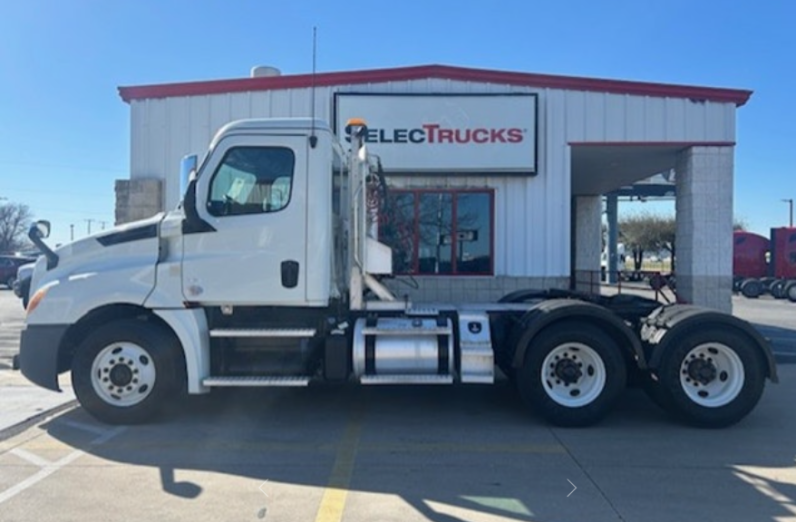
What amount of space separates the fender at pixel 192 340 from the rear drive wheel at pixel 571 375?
343cm

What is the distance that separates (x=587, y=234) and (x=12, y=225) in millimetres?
99109

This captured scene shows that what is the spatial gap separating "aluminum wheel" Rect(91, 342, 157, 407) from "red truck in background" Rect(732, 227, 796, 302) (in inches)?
1080

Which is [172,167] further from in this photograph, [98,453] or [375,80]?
[98,453]

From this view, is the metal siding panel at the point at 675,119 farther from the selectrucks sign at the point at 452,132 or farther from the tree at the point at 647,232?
the tree at the point at 647,232

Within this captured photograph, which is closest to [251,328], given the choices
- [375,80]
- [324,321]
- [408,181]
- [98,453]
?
[324,321]

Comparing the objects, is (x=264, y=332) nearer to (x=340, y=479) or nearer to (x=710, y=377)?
(x=340, y=479)

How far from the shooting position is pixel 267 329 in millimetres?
6688

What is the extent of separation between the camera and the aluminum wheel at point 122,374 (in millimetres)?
6559

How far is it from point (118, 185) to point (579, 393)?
971cm

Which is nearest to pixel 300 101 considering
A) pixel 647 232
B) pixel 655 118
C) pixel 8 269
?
pixel 655 118

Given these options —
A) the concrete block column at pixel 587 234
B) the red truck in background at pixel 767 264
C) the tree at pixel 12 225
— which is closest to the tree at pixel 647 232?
the red truck in background at pixel 767 264

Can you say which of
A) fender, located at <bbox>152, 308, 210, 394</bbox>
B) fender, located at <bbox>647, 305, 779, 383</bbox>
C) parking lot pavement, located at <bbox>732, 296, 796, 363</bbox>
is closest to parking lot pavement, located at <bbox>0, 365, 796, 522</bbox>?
fender, located at <bbox>152, 308, 210, 394</bbox>

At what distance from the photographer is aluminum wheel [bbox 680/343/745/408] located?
6695 millimetres

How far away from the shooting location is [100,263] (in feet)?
22.1
